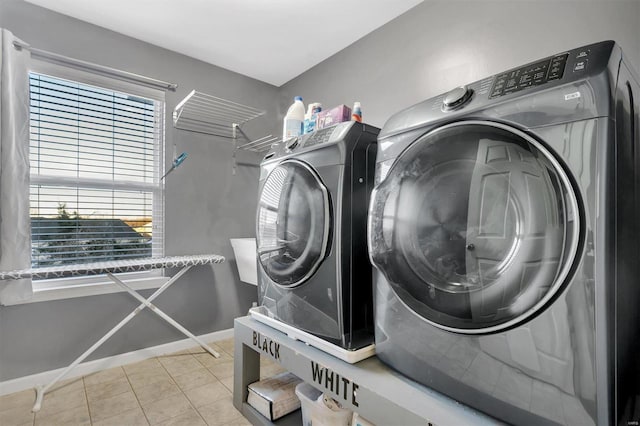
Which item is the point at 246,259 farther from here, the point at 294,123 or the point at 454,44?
the point at 454,44

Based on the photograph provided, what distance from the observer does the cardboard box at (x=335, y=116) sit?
1482 mm

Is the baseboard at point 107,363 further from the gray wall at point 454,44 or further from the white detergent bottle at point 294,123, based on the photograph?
the gray wall at point 454,44

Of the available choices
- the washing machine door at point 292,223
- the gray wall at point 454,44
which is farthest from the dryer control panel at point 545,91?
the gray wall at point 454,44

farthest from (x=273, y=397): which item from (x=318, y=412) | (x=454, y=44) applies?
(x=454, y=44)

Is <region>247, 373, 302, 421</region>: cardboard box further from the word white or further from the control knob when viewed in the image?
the control knob

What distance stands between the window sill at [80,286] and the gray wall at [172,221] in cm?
6

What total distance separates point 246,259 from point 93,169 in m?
1.23

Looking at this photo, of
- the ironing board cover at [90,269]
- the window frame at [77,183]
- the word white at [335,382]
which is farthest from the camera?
the window frame at [77,183]

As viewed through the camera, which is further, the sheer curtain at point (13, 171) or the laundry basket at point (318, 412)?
the sheer curtain at point (13, 171)

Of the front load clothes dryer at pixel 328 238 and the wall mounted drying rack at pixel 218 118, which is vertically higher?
the wall mounted drying rack at pixel 218 118

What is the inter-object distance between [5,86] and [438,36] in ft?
8.17

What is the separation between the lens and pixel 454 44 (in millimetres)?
1751

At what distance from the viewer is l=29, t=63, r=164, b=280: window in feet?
6.64

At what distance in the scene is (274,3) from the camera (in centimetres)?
196
